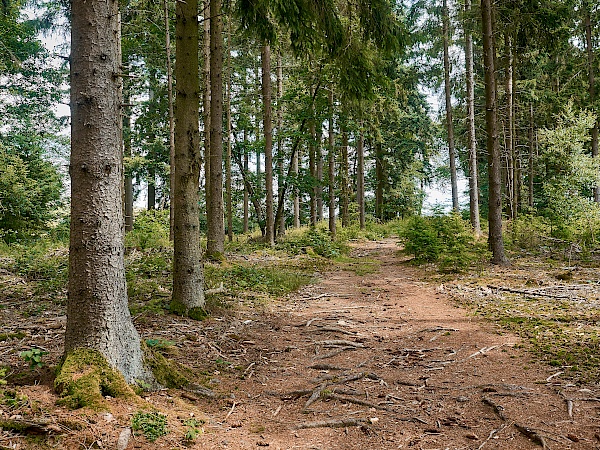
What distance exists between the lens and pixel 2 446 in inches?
101

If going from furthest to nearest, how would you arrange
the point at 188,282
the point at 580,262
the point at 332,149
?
the point at 332,149
the point at 580,262
the point at 188,282

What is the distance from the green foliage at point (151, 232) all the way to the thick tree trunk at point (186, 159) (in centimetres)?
712

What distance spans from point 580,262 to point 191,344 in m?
11.3

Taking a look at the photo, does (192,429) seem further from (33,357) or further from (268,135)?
(268,135)

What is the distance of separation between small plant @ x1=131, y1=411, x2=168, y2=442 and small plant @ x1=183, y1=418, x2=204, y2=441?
6.1 inches

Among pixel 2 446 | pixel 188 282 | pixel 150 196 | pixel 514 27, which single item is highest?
pixel 514 27

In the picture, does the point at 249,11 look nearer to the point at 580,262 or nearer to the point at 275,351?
the point at 275,351

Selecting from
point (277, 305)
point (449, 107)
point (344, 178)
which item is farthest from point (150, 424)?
point (344, 178)

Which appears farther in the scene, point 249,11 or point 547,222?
point 547,222

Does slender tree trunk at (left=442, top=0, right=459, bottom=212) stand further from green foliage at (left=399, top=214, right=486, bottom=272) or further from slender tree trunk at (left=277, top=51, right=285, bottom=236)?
slender tree trunk at (left=277, top=51, right=285, bottom=236)

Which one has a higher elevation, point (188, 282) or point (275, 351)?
point (188, 282)

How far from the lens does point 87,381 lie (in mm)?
3305

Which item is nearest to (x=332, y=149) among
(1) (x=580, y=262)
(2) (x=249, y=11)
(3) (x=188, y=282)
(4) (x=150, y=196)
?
(1) (x=580, y=262)

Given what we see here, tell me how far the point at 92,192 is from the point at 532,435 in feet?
12.3
